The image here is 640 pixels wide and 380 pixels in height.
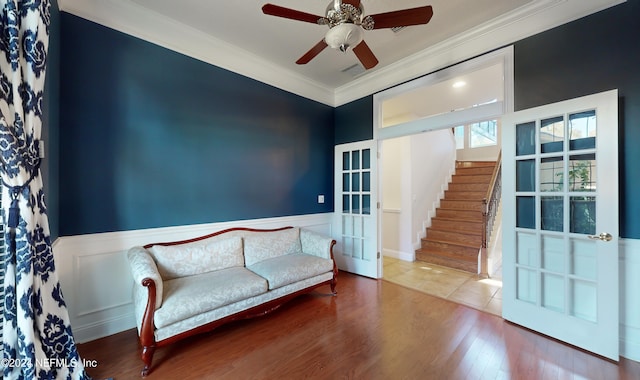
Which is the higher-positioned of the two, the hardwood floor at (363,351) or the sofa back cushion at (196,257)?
the sofa back cushion at (196,257)

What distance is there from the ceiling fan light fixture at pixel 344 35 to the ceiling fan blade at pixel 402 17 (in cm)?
15

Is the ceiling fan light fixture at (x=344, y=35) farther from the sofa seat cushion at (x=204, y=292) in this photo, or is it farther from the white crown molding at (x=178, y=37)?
the sofa seat cushion at (x=204, y=292)

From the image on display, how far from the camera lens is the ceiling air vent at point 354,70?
3.51 m

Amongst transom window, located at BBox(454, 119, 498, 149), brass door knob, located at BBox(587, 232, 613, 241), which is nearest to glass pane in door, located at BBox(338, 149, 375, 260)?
brass door knob, located at BBox(587, 232, 613, 241)

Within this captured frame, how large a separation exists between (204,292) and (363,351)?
57.1 inches

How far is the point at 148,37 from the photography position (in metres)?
2.48

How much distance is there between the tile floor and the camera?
2.94 metres

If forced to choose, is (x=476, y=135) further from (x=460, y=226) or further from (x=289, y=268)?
(x=289, y=268)

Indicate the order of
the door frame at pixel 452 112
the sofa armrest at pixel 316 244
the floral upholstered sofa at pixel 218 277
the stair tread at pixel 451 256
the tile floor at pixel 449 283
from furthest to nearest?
1. the stair tread at pixel 451 256
2. the sofa armrest at pixel 316 244
3. the tile floor at pixel 449 283
4. the door frame at pixel 452 112
5. the floral upholstered sofa at pixel 218 277

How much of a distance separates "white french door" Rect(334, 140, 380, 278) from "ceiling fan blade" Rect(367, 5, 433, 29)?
213 cm

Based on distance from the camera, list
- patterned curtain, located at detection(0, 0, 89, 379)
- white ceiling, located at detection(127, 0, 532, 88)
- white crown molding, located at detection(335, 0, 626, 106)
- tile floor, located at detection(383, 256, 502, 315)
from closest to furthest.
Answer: patterned curtain, located at detection(0, 0, 89, 379)
white crown molding, located at detection(335, 0, 626, 106)
white ceiling, located at detection(127, 0, 532, 88)
tile floor, located at detection(383, 256, 502, 315)

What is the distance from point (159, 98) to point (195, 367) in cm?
255

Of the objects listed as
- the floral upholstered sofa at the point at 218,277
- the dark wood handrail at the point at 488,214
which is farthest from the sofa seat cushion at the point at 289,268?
the dark wood handrail at the point at 488,214

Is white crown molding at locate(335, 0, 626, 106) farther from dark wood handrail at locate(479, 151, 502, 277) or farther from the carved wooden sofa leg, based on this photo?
the carved wooden sofa leg
